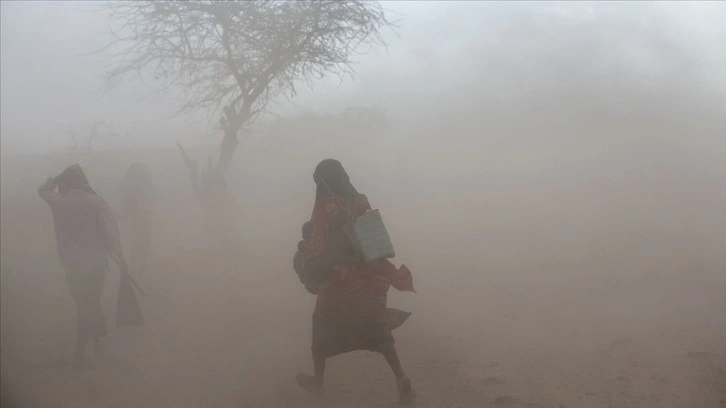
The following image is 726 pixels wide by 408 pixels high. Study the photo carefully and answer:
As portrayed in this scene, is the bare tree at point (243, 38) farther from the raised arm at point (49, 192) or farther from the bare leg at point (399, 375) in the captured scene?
the bare leg at point (399, 375)

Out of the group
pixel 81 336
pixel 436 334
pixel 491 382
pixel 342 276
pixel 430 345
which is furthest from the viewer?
pixel 436 334

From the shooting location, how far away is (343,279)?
485cm

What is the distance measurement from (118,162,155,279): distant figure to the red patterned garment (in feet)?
17.2

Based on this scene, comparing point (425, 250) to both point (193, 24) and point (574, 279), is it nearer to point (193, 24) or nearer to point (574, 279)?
point (574, 279)

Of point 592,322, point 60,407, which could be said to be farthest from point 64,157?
point 592,322

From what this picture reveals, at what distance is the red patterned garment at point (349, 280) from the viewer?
4816 millimetres

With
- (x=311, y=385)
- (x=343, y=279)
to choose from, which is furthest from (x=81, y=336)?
(x=343, y=279)

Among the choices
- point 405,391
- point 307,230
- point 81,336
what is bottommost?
point 405,391

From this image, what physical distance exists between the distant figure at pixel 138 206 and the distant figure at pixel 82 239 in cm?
310

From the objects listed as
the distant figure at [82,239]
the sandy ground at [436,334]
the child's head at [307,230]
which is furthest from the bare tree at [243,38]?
the child's head at [307,230]

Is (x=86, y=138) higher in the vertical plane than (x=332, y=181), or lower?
higher

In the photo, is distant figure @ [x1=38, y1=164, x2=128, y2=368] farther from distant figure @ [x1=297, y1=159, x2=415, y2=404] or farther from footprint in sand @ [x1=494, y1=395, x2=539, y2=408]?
footprint in sand @ [x1=494, y1=395, x2=539, y2=408]

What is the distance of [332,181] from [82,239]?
2.60m

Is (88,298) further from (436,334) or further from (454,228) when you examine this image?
(454,228)
